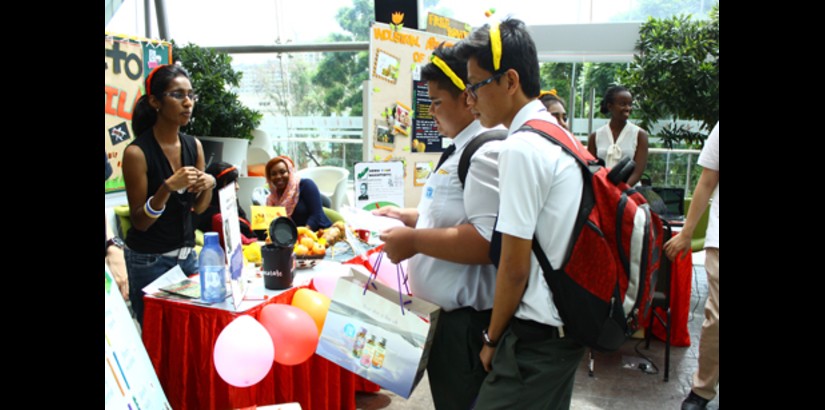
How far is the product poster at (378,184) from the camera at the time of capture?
383 centimetres

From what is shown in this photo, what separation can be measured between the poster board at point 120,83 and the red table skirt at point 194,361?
10.9 feet

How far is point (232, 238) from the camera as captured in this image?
1994 millimetres

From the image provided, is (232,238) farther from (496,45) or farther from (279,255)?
(496,45)

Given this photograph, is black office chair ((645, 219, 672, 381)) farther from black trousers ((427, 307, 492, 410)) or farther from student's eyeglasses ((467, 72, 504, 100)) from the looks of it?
student's eyeglasses ((467, 72, 504, 100))

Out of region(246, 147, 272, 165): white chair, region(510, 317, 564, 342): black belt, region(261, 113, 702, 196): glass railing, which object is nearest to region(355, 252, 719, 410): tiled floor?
region(510, 317, 564, 342): black belt

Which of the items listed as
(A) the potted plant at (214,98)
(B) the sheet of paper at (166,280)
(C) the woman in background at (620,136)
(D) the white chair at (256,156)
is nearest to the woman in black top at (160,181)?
(B) the sheet of paper at (166,280)

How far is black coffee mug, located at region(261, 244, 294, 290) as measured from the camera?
7.53ft

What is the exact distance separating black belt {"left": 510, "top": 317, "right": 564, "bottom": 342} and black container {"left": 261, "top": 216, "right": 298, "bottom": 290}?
126cm

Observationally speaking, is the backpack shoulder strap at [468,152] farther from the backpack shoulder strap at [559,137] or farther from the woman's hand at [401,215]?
the woman's hand at [401,215]

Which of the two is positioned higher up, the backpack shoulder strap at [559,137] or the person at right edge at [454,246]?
the backpack shoulder strap at [559,137]

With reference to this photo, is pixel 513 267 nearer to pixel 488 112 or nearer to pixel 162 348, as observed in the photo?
pixel 488 112

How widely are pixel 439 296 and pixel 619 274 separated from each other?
532 millimetres

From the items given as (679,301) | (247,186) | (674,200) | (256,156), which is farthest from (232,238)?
(256,156)
